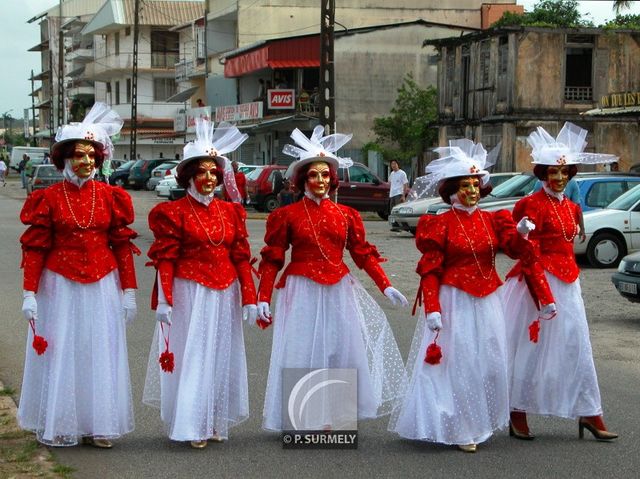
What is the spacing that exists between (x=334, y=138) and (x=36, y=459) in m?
2.82

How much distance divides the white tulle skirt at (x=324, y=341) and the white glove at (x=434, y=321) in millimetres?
618

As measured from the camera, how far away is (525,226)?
7504mm

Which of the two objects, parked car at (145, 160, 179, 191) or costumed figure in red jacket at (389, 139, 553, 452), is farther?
parked car at (145, 160, 179, 191)

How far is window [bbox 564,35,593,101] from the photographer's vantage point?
1454 inches

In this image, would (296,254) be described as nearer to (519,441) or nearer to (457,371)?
(457,371)

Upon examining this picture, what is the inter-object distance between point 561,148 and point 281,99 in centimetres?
4300

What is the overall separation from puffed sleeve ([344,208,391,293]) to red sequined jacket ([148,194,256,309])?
0.76 m

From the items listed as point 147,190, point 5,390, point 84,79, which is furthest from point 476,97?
point 84,79

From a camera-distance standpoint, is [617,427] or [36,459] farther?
[617,427]

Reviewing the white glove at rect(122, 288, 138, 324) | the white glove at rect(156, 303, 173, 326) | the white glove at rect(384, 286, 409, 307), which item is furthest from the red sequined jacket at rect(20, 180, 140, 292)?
the white glove at rect(384, 286, 409, 307)

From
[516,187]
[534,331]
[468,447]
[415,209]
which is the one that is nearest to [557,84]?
[415,209]

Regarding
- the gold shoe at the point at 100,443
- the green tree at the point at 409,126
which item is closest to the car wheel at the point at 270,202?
the green tree at the point at 409,126

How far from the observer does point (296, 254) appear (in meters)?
7.78

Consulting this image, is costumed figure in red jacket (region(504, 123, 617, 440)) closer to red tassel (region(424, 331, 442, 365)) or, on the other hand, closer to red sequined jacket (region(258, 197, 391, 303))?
red tassel (region(424, 331, 442, 365))
